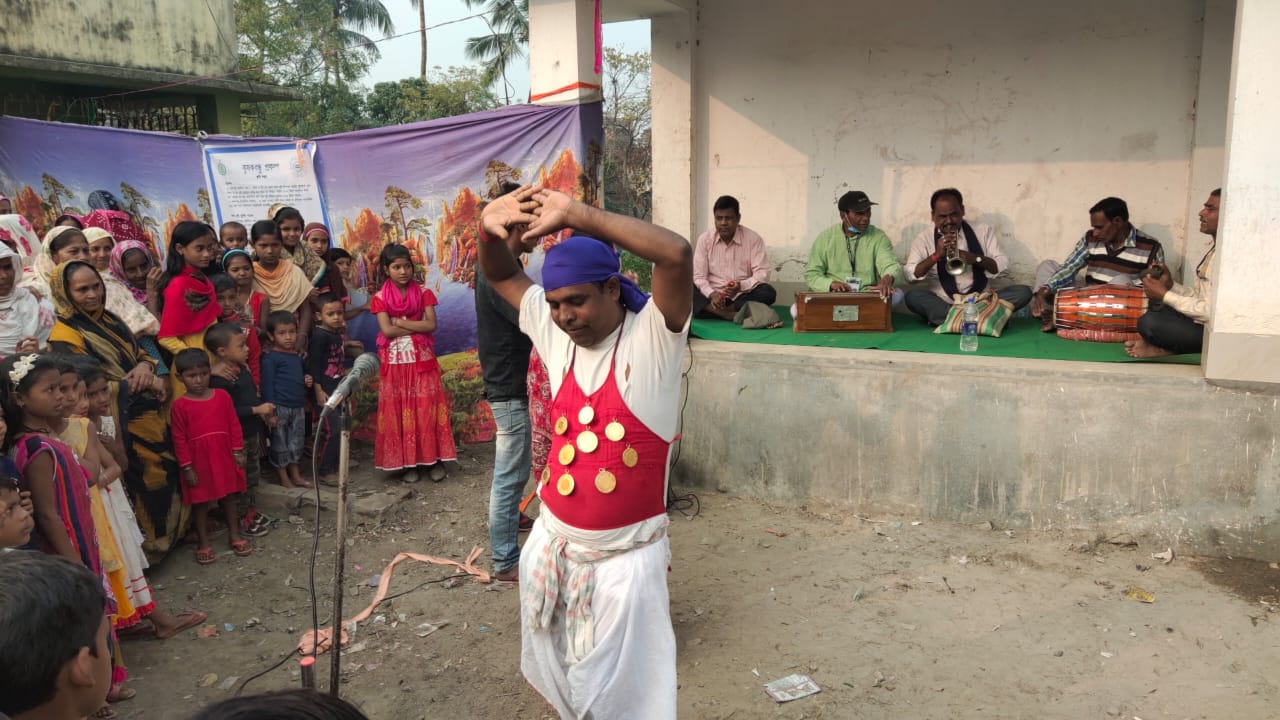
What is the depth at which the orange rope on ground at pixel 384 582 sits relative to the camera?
411cm

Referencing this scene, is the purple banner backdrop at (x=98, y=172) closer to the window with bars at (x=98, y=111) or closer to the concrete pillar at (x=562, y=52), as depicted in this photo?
A: the concrete pillar at (x=562, y=52)

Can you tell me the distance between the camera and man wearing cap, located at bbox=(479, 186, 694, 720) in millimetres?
2598

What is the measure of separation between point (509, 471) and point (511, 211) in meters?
2.35

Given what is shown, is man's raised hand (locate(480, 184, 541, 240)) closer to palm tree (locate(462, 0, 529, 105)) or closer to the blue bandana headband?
the blue bandana headband

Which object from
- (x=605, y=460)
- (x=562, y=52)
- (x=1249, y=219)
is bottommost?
(x=605, y=460)

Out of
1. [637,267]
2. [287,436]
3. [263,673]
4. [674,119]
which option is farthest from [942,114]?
[637,267]

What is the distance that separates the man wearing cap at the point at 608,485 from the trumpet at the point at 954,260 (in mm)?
4916

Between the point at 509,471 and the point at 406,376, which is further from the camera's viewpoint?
the point at 406,376

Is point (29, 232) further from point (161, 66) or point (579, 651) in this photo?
point (161, 66)

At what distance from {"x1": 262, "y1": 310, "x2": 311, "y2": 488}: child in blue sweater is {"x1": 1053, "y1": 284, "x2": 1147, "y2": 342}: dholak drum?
5.20 m

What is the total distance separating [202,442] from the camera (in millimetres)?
5047

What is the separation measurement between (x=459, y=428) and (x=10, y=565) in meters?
5.39

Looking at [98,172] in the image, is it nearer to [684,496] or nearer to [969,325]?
[684,496]

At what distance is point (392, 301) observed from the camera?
613 centimetres
